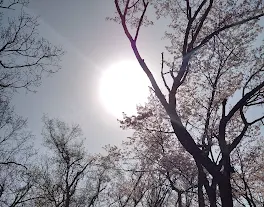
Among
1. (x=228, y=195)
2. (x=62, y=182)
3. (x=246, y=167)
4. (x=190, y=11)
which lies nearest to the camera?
(x=228, y=195)

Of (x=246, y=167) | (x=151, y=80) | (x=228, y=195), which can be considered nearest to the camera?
(x=228, y=195)

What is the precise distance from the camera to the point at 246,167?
23.8m

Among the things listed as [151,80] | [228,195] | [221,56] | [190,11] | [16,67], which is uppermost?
[221,56]

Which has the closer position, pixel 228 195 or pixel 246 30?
pixel 228 195

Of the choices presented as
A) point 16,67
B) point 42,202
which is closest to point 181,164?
point 16,67

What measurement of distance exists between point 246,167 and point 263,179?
2.18m

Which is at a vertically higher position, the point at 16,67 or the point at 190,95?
the point at 190,95

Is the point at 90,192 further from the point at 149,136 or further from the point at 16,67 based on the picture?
the point at 16,67

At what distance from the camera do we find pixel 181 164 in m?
19.7

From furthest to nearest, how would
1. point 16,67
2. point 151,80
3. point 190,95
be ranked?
point 190,95
point 151,80
point 16,67

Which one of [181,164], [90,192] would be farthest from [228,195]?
[90,192]

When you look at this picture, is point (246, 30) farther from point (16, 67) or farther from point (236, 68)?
point (16, 67)

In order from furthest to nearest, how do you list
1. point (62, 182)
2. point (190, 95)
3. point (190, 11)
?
point (62, 182), point (190, 95), point (190, 11)

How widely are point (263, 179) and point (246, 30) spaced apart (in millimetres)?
14185
